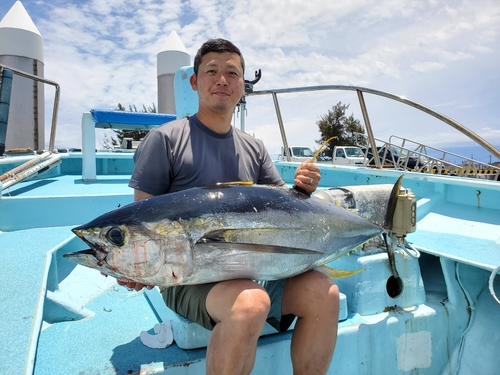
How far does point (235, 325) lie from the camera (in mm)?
1149

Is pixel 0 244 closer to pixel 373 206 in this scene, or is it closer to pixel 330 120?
pixel 373 206

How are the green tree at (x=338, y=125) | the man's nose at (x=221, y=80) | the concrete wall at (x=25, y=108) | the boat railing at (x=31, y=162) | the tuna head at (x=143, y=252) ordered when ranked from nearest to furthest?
the tuna head at (x=143, y=252), the man's nose at (x=221, y=80), the boat railing at (x=31, y=162), the concrete wall at (x=25, y=108), the green tree at (x=338, y=125)

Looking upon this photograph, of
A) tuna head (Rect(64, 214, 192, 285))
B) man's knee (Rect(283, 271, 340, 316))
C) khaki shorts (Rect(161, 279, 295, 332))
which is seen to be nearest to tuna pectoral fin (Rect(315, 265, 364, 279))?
man's knee (Rect(283, 271, 340, 316))

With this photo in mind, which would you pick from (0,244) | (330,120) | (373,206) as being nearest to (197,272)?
(373,206)

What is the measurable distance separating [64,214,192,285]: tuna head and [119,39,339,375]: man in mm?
141

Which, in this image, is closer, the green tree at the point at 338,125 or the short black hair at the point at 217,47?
the short black hair at the point at 217,47

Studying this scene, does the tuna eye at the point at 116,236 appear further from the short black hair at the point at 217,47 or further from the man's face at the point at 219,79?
the short black hair at the point at 217,47

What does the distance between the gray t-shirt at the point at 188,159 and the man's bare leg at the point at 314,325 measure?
0.64 metres

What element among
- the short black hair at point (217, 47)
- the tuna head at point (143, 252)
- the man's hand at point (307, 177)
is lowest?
the tuna head at point (143, 252)

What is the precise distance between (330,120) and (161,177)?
29.6 metres

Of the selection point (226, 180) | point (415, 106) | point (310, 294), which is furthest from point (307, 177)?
point (415, 106)

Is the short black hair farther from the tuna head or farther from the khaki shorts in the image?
the khaki shorts

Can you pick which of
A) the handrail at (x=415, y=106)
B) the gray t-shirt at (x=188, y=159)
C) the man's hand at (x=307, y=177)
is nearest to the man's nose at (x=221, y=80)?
the gray t-shirt at (x=188, y=159)

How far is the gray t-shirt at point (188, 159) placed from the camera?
4.84 feet
